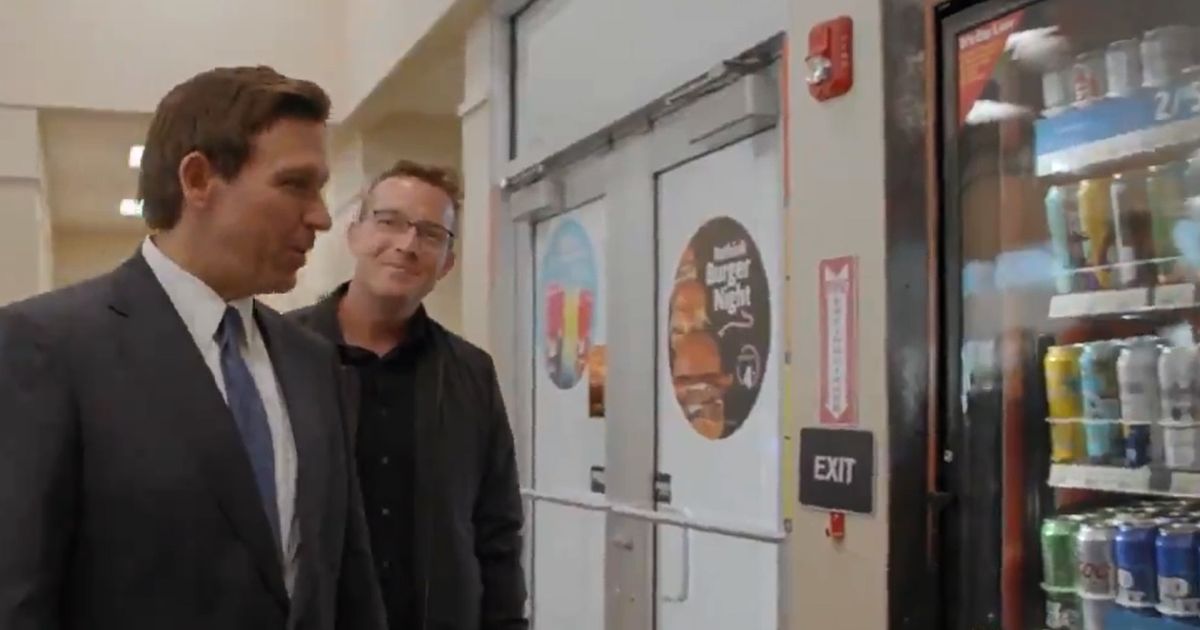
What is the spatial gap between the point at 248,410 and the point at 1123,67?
4.38 ft

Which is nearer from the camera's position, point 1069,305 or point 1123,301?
point 1123,301

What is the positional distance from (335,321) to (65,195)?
9245 millimetres

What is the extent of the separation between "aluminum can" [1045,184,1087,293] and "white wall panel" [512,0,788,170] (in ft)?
3.43

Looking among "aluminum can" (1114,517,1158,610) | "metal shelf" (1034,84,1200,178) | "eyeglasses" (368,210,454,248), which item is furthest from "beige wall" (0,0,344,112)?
"aluminum can" (1114,517,1158,610)

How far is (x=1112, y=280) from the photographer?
201 cm

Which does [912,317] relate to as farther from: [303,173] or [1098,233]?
[303,173]

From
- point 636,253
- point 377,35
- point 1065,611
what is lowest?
point 1065,611

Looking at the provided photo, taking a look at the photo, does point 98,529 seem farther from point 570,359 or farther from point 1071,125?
point 570,359

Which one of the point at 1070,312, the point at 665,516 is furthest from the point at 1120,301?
the point at 665,516

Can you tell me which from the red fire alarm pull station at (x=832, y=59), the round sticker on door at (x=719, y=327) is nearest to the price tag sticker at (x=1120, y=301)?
the red fire alarm pull station at (x=832, y=59)

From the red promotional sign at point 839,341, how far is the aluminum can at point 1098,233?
0.54 metres

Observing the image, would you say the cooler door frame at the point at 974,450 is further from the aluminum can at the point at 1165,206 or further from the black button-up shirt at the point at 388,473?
the black button-up shirt at the point at 388,473

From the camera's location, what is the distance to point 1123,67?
1967 mm

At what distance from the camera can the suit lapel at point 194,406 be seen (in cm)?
144
